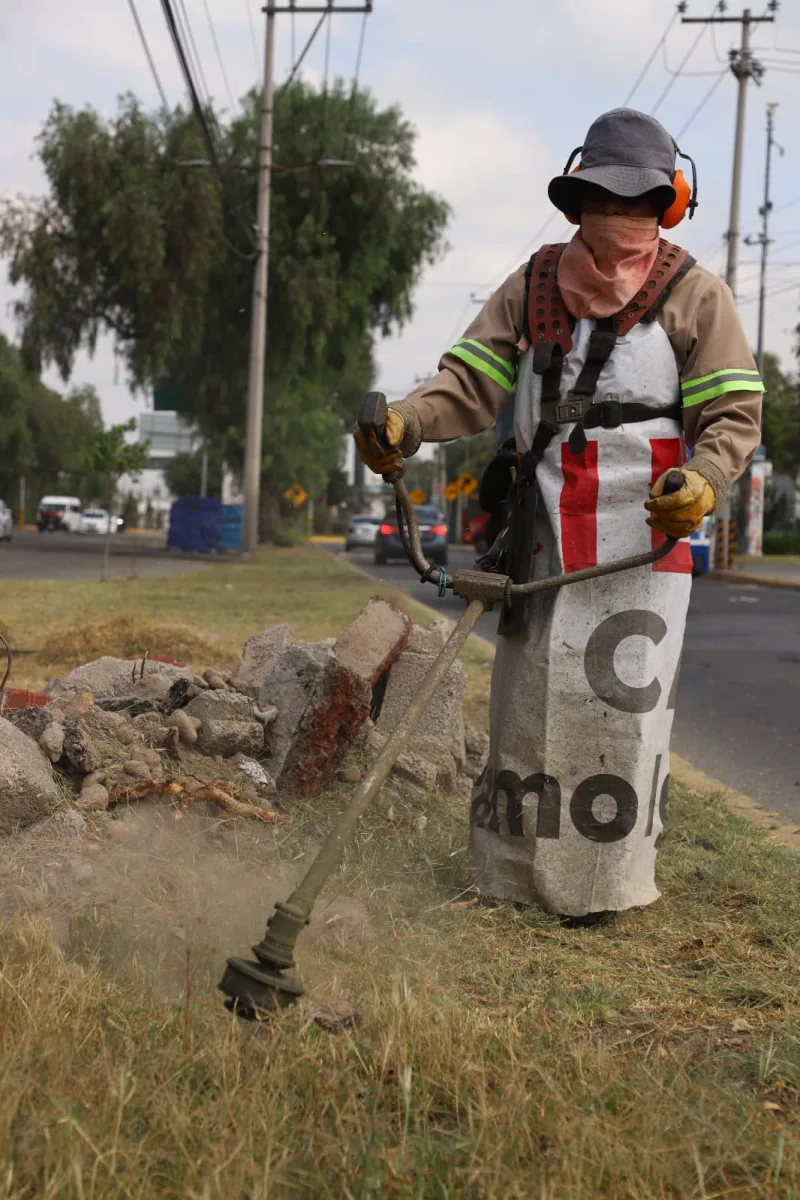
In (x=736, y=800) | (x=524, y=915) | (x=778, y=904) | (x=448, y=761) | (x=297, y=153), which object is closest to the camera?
(x=524, y=915)

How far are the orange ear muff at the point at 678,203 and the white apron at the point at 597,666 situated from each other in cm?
32

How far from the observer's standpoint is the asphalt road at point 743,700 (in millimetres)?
6555

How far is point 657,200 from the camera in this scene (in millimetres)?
3598

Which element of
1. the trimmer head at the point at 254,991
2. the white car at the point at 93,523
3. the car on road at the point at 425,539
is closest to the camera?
the trimmer head at the point at 254,991

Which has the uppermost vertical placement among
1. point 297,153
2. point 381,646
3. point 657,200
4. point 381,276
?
point 297,153

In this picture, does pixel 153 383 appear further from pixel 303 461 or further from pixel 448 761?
pixel 448 761

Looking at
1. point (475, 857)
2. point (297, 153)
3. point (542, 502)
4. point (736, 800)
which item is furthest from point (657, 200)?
point (297, 153)

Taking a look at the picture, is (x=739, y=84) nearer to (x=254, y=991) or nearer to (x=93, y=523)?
(x=254, y=991)

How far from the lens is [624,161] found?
356cm

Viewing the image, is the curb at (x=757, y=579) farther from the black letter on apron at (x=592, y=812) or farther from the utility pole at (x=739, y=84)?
the black letter on apron at (x=592, y=812)

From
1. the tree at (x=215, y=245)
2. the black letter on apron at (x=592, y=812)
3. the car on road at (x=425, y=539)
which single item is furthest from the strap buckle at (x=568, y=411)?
the tree at (x=215, y=245)

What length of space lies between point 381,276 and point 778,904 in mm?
33480

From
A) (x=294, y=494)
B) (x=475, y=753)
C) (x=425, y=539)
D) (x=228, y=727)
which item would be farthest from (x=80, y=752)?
(x=294, y=494)

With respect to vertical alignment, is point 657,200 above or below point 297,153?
below
